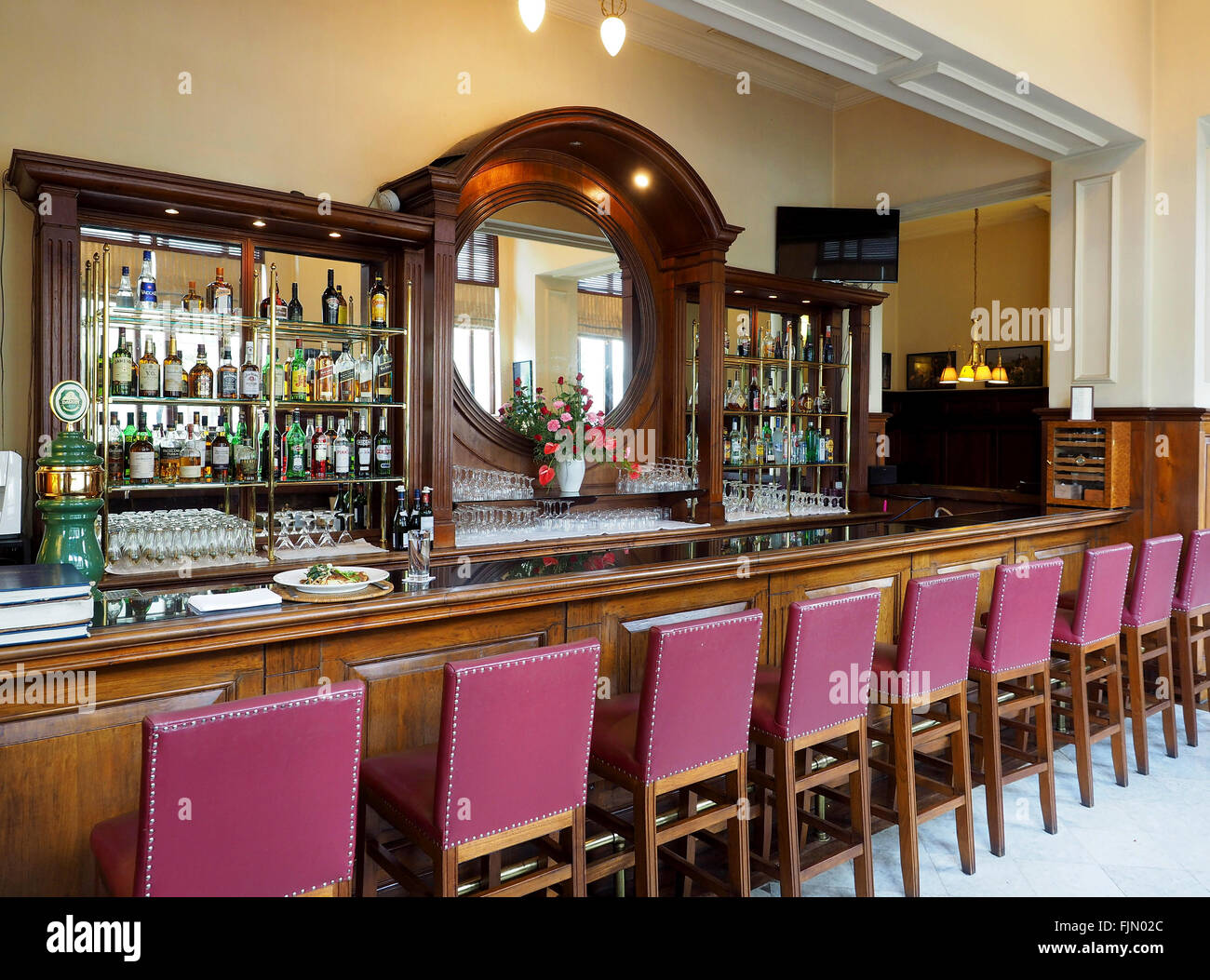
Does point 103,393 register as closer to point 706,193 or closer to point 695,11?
point 695,11

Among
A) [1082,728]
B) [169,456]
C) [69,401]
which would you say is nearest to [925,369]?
[1082,728]

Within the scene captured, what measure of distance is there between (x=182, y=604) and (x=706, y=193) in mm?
3821

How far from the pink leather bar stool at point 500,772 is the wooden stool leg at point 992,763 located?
5.71 ft

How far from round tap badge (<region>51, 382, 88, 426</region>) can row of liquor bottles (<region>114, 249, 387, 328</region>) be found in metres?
1.50

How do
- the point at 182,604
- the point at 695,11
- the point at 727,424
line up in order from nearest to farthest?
the point at 182,604 → the point at 695,11 → the point at 727,424

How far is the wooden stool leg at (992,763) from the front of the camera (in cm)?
318

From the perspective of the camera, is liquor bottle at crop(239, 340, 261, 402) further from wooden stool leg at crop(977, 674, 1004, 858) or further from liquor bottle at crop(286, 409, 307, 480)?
wooden stool leg at crop(977, 674, 1004, 858)

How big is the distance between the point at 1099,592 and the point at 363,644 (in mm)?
3080

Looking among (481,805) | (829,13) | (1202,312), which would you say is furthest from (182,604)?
(1202,312)

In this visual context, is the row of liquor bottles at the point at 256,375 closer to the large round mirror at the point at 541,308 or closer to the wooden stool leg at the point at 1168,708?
the large round mirror at the point at 541,308

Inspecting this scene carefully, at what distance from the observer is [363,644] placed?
2.42 metres

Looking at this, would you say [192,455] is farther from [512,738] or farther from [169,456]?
[512,738]
